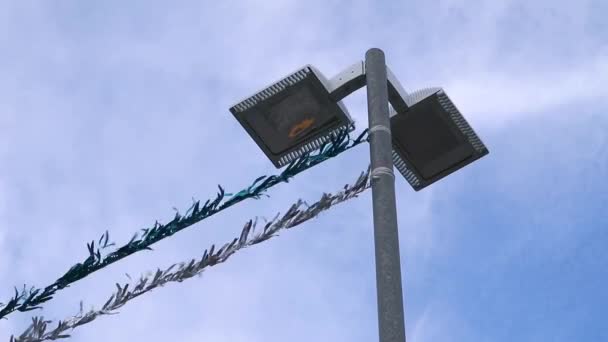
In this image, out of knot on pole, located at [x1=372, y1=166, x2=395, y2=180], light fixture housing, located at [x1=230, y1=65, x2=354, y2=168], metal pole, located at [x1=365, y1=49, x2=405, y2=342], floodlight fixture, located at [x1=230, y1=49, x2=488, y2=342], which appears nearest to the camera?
metal pole, located at [x1=365, y1=49, x2=405, y2=342]

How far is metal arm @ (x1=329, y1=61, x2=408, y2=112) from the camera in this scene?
8.49 m

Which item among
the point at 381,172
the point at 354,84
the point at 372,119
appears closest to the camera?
the point at 381,172

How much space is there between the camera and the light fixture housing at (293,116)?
335 inches

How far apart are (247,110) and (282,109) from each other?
0.25 m

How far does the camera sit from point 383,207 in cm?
737

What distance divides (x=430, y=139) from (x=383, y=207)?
5.45ft

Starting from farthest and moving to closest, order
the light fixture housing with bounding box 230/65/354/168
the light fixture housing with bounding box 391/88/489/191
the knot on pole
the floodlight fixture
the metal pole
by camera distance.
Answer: the light fixture housing with bounding box 391/88/489/191, the light fixture housing with bounding box 230/65/354/168, the floodlight fixture, the knot on pole, the metal pole

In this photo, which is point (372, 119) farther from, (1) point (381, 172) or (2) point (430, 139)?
(2) point (430, 139)

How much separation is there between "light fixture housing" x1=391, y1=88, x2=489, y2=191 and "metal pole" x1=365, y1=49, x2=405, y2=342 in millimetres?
642

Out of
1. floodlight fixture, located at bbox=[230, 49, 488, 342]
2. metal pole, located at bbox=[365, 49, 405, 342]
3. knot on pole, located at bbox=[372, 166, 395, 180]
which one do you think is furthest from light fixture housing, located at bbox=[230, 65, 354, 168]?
knot on pole, located at bbox=[372, 166, 395, 180]

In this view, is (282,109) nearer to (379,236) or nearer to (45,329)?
(379,236)

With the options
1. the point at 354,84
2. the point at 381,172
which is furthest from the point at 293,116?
the point at 381,172

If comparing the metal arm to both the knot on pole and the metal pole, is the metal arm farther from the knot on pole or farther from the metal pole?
the knot on pole

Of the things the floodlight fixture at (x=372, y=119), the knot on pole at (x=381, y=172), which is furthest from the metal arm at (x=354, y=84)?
the knot on pole at (x=381, y=172)
